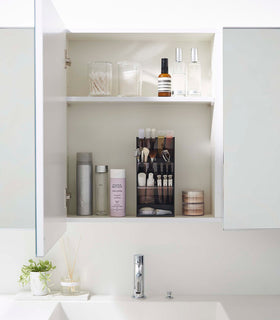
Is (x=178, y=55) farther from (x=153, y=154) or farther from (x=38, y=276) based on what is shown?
(x=38, y=276)

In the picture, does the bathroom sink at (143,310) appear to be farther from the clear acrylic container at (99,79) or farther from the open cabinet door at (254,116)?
the clear acrylic container at (99,79)

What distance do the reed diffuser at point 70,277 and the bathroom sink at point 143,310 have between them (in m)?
0.07

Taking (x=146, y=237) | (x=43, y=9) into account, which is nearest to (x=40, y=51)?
(x=43, y=9)

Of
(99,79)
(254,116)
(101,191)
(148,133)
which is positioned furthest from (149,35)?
(101,191)

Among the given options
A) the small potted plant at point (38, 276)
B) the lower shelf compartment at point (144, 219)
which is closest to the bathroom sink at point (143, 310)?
the small potted plant at point (38, 276)

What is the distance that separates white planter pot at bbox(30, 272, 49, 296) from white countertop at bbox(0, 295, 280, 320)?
0.05 metres

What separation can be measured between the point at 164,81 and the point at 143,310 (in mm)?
837

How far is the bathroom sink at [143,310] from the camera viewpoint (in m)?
1.81

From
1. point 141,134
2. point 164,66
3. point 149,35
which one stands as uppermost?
point 149,35

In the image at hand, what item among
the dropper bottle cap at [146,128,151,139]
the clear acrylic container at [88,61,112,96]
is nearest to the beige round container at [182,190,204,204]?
the dropper bottle cap at [146,128,151,139]

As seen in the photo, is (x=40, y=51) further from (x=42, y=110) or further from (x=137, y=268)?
(x=137, y=268)

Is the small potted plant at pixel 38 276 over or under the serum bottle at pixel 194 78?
under

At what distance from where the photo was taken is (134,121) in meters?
1.91

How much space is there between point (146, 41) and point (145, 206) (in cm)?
64
